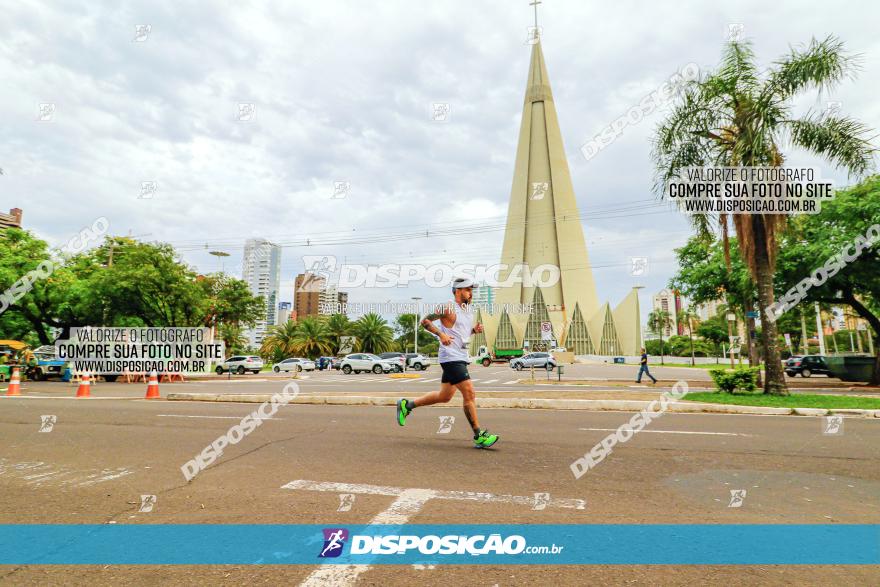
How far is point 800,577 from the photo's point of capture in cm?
254

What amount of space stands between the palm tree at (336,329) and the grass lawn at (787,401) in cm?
4846

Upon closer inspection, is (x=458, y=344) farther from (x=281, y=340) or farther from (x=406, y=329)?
(x=406, y=329)

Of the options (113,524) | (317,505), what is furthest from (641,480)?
(113,524)

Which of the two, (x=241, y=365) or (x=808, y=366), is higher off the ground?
(x=241, y=365)

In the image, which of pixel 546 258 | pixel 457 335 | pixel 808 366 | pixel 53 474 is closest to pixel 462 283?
pixel 457 335

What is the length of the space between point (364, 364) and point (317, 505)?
34.0 meters

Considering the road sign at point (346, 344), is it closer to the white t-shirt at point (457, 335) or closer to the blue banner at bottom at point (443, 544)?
the white t-shirt at point (457, 335)

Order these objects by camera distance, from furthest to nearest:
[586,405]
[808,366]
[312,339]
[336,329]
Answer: [336,329], [312,339], [808,366], [586,405]

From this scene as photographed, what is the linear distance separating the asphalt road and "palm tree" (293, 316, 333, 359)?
157 ft

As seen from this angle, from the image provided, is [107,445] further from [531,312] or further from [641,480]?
[531,312]

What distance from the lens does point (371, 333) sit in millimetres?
58844

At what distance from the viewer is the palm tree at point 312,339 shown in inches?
2173

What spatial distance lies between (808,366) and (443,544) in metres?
36.9

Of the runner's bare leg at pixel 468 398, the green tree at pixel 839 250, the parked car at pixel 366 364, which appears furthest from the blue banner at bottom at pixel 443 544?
the parked car at pixel 366 364
